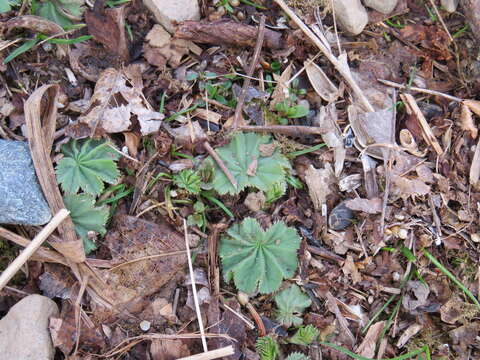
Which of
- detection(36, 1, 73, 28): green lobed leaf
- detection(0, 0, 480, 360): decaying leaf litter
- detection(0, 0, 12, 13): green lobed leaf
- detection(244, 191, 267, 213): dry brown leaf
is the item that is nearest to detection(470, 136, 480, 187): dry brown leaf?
detection(0, 0, 480, 360): decaying leaf litter

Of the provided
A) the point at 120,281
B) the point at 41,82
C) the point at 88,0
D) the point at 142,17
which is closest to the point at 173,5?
the point at 142,17

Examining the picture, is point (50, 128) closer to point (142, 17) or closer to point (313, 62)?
point (142, 17)

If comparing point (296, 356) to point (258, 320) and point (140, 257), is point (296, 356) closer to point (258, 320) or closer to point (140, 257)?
point (258, 320)

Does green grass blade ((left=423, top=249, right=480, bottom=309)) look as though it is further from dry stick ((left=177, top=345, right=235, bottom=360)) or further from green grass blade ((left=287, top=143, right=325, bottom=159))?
dry stick ((left=177, top=345, right=235, bottom=360))

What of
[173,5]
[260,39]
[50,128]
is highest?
[173,5]

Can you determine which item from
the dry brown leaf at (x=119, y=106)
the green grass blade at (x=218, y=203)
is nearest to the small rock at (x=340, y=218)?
the green grass blade at (x=218, y=203)

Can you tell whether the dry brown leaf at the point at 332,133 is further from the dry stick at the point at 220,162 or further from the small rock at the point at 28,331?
the small rock at the point at 28,331
